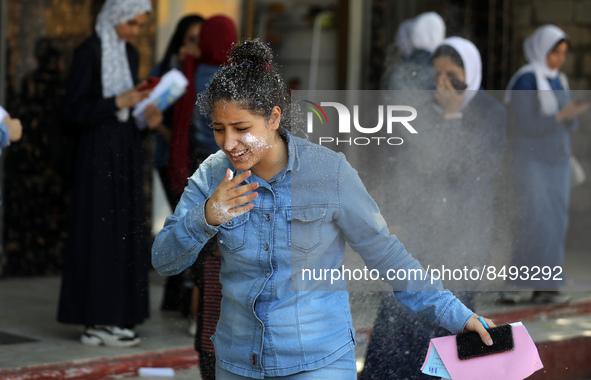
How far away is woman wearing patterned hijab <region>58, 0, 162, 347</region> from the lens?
14.9 ft

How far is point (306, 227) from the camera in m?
2.66

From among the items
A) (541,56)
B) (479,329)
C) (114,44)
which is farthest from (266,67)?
(541,56)

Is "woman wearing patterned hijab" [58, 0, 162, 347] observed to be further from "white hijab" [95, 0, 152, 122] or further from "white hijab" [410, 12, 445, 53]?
"white hijab" [410, 12, 445, 53]

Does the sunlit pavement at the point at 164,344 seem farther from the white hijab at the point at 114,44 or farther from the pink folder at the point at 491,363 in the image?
the white hijab at the point at 114,44

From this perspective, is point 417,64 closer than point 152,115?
Yes

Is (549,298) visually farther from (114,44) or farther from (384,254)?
(114,44)

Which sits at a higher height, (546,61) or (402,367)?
(546,61)

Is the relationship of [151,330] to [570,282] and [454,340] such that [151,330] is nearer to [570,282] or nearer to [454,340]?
[570,282]

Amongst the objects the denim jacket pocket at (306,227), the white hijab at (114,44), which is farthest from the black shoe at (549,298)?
the white hijab at (114,44)

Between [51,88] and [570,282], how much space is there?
3858 mm

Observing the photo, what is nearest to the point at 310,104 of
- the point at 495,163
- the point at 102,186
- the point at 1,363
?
the point at 495,163

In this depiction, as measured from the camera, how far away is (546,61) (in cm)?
633

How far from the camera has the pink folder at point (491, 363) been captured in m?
2.72

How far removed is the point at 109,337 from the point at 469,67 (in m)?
2.16
